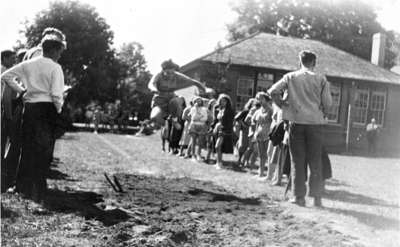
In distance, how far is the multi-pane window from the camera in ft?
92.8

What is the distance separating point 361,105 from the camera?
29.7m

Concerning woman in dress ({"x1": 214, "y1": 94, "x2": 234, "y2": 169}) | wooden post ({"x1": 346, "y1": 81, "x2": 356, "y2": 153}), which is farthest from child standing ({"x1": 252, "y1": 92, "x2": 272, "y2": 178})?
wooden post ({"x1": 346, "y1": 81, "x2": 356, "y2": 153})

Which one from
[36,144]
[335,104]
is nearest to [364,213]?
[36,144]

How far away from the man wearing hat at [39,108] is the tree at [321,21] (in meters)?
18.7

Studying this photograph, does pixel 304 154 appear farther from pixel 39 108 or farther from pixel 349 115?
pixel 349 115

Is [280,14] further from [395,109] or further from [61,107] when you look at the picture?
[61,107]

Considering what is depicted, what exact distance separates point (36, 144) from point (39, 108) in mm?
445

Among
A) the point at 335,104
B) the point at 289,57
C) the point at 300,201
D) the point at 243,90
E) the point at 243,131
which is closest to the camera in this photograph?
the point at 300,201

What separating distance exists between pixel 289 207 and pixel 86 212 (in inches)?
109

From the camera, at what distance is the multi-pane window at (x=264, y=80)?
2830 cm

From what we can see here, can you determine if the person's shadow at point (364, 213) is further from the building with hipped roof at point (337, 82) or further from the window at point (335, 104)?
the window at point (335, 104)

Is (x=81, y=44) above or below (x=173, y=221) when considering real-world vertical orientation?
above

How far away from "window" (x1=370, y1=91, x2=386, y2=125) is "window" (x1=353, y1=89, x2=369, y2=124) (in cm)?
41

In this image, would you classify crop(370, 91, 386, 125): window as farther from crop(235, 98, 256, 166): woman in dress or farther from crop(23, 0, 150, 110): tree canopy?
crop(23, 0, 150, 110): tree canopy
